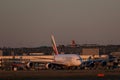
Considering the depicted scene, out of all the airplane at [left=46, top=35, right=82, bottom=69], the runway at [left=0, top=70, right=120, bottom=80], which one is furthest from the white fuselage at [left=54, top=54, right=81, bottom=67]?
the runway at [left=0, top=70, right=120, bottom=80]

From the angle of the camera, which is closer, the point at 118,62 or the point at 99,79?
the point at 99,79

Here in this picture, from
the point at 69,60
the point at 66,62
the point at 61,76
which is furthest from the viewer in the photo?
the point at 66,62

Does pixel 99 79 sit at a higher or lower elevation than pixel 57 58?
lower

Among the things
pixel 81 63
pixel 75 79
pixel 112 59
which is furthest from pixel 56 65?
pixel 75 79

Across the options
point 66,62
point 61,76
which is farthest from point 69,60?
point 61,76

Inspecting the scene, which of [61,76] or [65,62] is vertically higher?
[65,62]

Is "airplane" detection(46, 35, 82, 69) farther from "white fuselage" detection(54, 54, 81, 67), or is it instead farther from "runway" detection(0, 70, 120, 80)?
"runway" detection(0, 70, 120, 80)

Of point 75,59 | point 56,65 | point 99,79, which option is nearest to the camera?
point 99,79

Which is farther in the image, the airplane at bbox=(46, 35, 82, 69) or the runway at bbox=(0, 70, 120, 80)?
the airplane at bbox=(46, 35, 82, 69)

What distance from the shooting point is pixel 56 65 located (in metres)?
114

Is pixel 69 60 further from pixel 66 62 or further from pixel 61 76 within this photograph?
pixel 61 76

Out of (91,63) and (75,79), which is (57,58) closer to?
(91,63)

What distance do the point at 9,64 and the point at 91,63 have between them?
76.6 ft

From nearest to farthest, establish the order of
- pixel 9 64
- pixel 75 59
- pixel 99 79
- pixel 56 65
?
pixel 99 79
pixel 75 59
pixel 56 65
pixel 9 64
